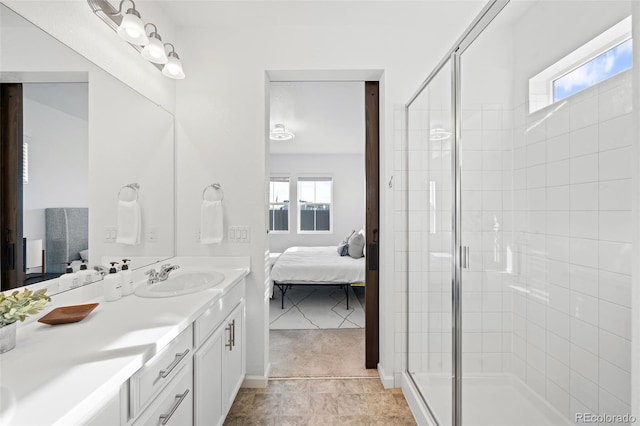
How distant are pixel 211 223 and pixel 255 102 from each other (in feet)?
3.08

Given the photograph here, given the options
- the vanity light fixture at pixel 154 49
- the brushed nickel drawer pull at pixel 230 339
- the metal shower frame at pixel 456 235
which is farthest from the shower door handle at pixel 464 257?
the vanity light fixture at pixel 154 49

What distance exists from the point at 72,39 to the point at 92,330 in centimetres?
127

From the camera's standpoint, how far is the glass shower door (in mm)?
1485

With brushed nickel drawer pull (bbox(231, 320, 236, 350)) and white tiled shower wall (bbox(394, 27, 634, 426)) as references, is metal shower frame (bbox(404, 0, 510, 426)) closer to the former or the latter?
white tiled shower wall (bbox(394, 27, 634, 426))

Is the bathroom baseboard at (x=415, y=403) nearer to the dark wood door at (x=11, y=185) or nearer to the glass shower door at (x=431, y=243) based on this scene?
the glass shower door at (x=431, y=243)

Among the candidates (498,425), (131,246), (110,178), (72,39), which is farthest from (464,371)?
(72,39)

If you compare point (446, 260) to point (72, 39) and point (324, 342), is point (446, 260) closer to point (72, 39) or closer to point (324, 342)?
point (324, 342)

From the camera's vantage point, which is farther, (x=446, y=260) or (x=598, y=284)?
(x=446, y=260)

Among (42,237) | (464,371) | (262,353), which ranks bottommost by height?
(262,353)

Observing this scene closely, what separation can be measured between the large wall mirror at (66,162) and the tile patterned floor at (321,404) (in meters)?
1.15

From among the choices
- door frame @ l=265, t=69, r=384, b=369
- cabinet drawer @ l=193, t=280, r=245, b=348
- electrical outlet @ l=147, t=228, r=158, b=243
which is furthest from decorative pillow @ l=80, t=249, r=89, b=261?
door frame @ l=265, t=69, r=384, b=369

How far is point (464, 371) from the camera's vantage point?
52.1 inches

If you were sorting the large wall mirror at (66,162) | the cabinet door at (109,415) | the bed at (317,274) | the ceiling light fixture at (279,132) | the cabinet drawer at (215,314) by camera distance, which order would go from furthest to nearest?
the ceiling light fixture at (279,132) → the bed at (317,274) → the cabinet drawer at (215,314) → the large wall mirror at (66,162) → the cabinet door at (109,415)

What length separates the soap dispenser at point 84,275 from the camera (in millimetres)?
1318
